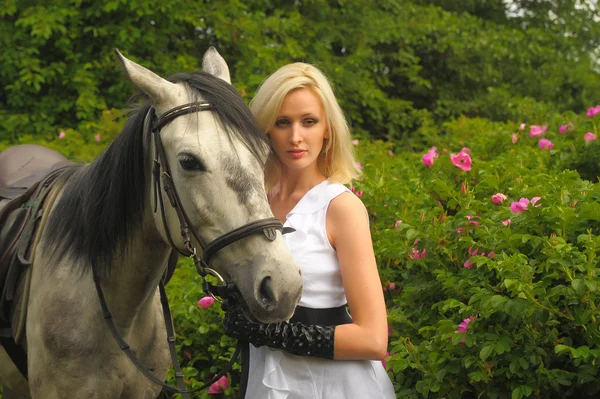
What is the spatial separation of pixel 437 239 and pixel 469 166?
90 centimetres

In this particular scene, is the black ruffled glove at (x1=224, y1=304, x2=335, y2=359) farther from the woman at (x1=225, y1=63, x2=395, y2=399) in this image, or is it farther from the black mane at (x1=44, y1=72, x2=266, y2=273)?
the black mane at (x1=44, y1=72, x2=266, y2=273)

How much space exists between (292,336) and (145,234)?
2.21 feet

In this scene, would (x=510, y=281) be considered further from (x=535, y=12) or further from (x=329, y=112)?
(x=535, y=12)

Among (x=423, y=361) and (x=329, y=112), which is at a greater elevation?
(x=329, y=112)

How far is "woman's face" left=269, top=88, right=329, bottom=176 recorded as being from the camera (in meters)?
2.39

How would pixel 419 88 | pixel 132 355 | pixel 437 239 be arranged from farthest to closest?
1. pixel 419 88
2. pixel 437 239
3. pixel 132 355

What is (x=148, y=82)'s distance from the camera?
7.49 feet

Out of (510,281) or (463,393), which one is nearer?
(510,281)

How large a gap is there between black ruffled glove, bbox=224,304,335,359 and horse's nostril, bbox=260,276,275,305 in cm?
21

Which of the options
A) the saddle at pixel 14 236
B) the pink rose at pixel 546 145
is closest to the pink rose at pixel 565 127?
the pink rose at pixel 546 145

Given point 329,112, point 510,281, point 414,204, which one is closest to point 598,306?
point 510,281

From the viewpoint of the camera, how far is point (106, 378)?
2.63m

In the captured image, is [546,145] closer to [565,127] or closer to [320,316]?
[565,127]

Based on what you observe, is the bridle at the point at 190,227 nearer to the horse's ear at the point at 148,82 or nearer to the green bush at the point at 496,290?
the horse's ear at the point at 148,82
